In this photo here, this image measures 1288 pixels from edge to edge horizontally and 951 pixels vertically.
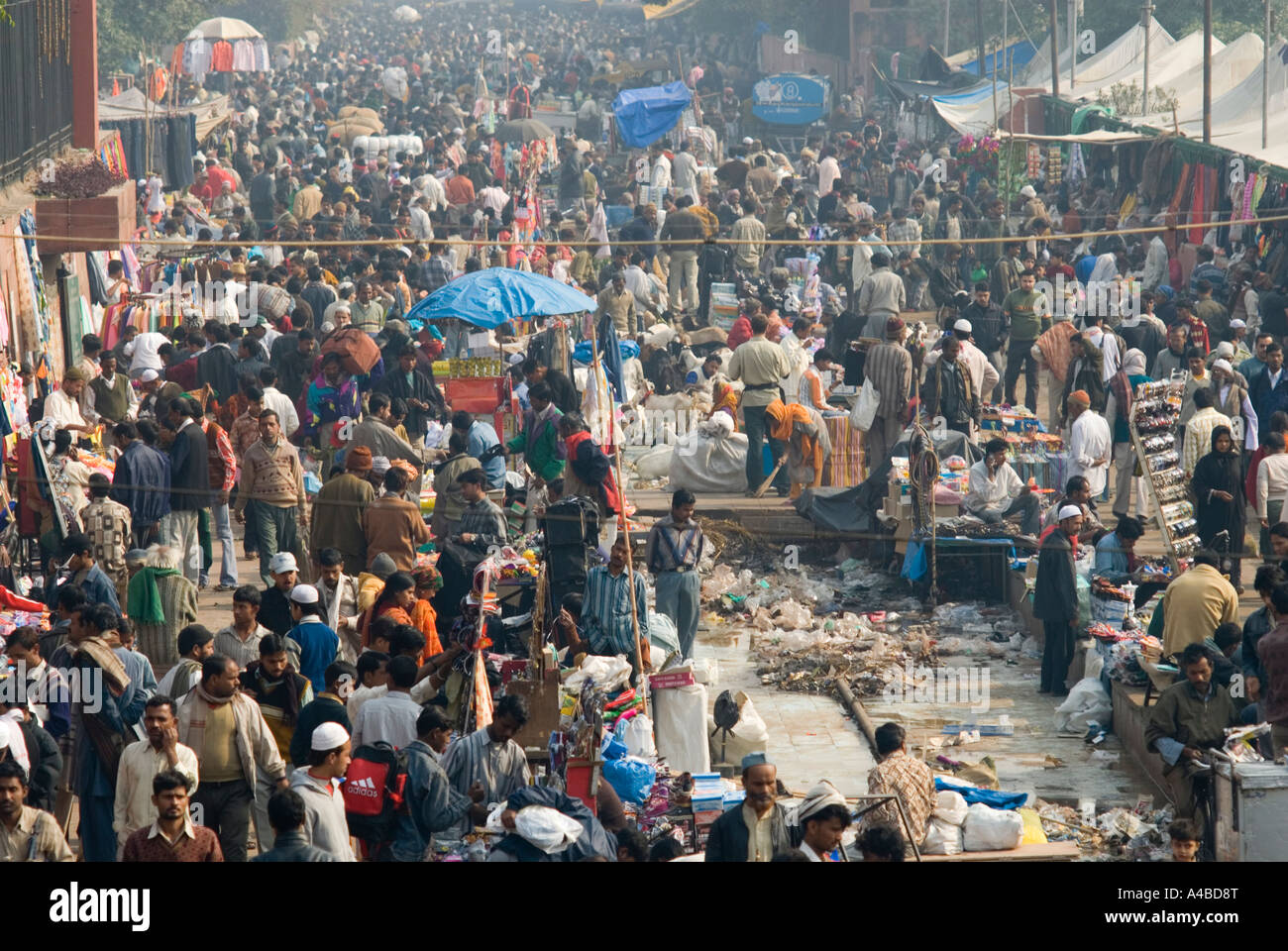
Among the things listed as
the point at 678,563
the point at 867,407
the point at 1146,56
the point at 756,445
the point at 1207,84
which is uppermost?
the point at 1146,56

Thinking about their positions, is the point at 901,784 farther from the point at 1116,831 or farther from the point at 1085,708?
the point at 1085,708

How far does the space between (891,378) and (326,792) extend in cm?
Answer: 817

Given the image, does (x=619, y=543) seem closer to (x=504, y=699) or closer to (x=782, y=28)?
(x=504, y=699)

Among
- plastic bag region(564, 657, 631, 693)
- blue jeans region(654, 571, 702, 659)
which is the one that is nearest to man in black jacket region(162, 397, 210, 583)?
blue jeans region(654, 571, 702, 659)

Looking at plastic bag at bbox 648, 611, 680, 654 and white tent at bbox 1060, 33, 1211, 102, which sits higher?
white tent at bbox 1060, 33, 1211, 102

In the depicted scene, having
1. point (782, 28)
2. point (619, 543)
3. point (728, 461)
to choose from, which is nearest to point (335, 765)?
point (619, 543)

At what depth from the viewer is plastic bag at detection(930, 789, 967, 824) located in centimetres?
844

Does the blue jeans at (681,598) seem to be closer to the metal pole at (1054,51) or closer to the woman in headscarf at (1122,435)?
the woman in headscarf at (1122,435)

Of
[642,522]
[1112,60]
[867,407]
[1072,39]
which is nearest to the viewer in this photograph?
[642,522]

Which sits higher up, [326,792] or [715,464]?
[715,464]

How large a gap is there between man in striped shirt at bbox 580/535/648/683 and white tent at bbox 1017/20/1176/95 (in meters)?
23.9

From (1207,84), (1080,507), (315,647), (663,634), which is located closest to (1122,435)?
(1080,507)

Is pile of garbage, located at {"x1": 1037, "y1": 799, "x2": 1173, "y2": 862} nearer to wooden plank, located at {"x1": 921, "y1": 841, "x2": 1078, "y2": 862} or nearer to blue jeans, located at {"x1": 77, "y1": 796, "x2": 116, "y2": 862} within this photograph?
wooden plank, located at {"x1": 921, "y1": 841, "x2": 1078, "y2": 862}

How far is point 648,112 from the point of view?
30875 millimetres
